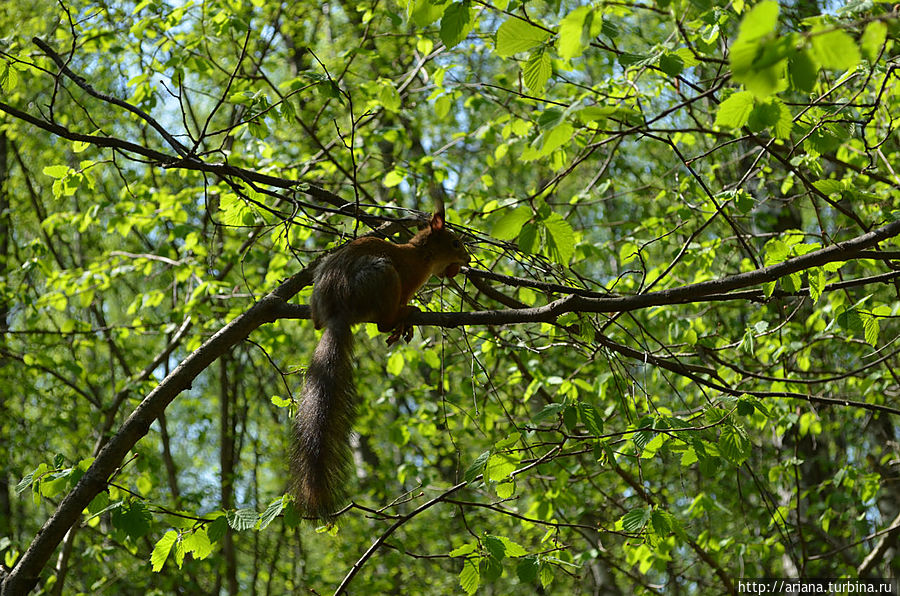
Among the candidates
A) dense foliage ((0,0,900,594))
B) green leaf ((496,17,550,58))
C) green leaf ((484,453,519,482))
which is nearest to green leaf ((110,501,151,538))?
dense foliage ((0,0,900,594))

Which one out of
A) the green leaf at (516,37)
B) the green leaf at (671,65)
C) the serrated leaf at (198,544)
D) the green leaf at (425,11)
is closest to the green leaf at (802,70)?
the green leaf at (516,37)

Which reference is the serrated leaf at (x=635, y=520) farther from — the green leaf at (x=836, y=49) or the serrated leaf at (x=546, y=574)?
the green leaf at (x=836, y=49)

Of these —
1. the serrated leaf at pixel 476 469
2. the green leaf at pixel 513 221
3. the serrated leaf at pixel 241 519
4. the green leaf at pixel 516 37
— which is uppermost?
the green leaf at pixel 516 37

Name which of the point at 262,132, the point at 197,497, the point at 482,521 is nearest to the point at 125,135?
the point at 197,497

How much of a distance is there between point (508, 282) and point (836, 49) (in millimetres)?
1584

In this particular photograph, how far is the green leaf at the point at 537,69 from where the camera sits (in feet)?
6.72

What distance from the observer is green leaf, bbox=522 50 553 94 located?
205 cm

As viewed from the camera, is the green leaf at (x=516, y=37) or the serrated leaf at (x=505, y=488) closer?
the green leaf at (x=516, y=37)

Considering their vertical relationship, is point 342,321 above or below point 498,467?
above

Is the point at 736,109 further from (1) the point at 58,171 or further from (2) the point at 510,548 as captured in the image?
(1) the point at 58,171

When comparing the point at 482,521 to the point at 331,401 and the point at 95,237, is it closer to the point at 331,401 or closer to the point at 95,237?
the point at 95,237

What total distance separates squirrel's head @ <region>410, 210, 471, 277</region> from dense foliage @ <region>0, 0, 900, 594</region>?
10 cm

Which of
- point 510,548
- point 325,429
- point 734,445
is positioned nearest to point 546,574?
point 510,548

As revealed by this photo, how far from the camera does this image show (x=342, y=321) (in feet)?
9.12
